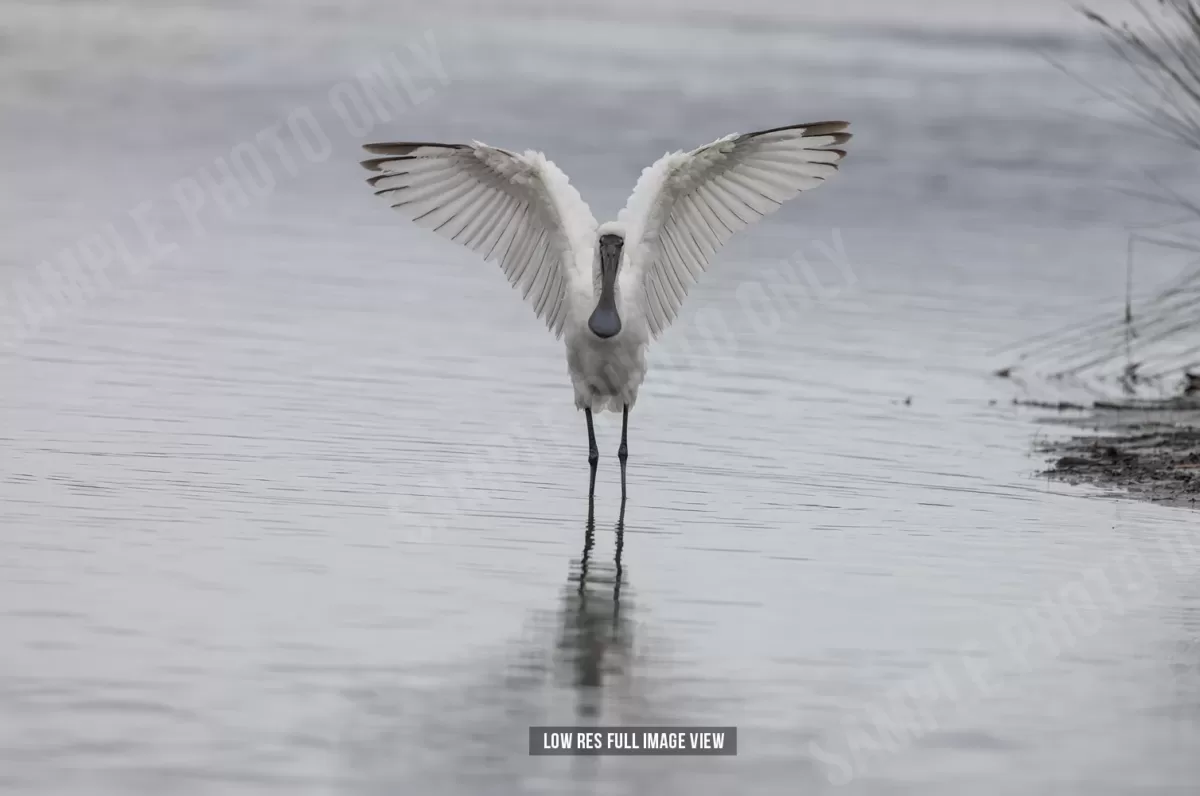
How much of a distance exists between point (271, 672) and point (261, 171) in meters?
18.9

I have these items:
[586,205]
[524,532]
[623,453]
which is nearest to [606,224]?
[586,205]

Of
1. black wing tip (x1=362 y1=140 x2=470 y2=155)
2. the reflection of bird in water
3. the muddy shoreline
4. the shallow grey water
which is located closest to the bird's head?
the shallow grey water

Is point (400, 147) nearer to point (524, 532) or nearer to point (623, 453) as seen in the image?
point (623, 453)

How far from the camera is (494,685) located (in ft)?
26.2

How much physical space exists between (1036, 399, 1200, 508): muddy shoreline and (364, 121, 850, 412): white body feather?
2.21 metres

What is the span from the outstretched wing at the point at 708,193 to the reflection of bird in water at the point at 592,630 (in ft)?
8.80

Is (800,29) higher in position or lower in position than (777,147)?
higher

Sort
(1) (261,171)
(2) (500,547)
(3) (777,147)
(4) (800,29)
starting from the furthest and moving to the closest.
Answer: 1. (4) (800,29)
2. (1) (261,171)
3. (3) (777,147)
4. (2) (500,547)

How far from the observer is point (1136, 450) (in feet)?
44.2

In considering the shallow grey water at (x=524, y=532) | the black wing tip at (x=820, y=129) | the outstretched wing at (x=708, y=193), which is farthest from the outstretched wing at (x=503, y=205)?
the black wing tip at (x=820, y=129)

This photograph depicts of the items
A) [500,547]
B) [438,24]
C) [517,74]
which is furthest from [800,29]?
[500,547]

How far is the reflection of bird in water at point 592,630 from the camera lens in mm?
8227

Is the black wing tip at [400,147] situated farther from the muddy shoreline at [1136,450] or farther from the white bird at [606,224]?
the muddy shoreline at [1136,450]

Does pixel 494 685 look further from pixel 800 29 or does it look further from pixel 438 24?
pixel 800 29
